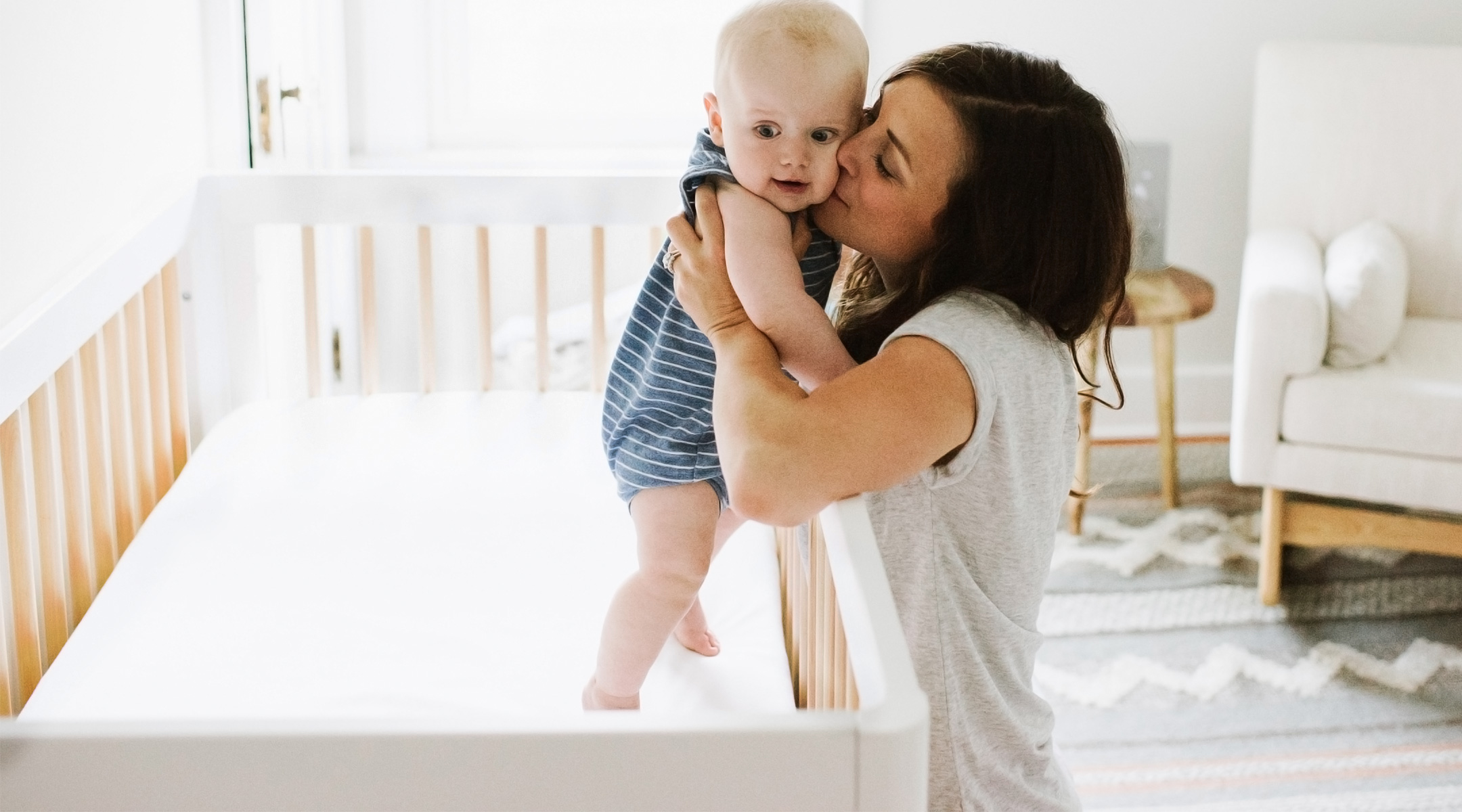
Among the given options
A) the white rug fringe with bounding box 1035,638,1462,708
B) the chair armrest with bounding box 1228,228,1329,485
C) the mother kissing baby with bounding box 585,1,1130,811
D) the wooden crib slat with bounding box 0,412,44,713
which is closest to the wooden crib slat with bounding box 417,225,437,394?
the wooden crib slat with bounding box 0,412,44,713

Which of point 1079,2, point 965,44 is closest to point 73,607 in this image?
point 965,44

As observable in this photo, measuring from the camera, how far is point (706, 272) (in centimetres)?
107

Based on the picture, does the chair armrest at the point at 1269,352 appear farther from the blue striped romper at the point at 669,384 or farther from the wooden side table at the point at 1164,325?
the blue striped romper at the point at 669,384

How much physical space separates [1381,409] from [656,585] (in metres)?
1.57

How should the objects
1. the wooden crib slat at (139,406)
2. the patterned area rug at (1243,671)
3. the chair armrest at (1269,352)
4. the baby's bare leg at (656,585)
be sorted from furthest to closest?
the chair armrest at (1269,352) < the patterned area rug at (1243,671) < the wooden crib slat at (139,406) < the baby's bare leg at (656,585)

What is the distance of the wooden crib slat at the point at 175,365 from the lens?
1733mm

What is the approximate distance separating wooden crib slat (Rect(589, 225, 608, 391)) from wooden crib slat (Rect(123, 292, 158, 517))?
574 mm

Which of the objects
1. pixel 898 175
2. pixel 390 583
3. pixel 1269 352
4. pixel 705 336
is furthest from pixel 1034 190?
pixel 1269 352

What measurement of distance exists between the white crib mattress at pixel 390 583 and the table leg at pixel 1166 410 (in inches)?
53.0

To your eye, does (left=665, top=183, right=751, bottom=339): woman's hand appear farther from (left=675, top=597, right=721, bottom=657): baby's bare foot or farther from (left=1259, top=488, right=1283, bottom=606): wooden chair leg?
(left=1259, top=488, right=1283, bottom=606): wooden chair leg

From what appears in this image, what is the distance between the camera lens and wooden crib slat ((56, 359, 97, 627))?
140cm

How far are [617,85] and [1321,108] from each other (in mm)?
1527

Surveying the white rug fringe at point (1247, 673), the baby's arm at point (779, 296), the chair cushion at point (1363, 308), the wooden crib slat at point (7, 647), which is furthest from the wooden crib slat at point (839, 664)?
the chair cushion at point (1363, 308)

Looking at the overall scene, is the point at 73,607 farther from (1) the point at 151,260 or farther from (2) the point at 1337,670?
(2) the point at 1337,670
